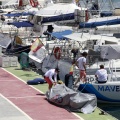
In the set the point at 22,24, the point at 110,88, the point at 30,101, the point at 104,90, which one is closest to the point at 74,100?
the point at 30,101

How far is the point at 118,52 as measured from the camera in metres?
21.5

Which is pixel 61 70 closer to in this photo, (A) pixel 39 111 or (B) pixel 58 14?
Result: (A) pixel 39 111

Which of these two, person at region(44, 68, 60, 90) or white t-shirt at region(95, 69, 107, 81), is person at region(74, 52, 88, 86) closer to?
white t-shirt at region(95, 69, 107, 81)

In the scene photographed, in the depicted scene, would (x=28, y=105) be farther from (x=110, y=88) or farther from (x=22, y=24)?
(x=22, y=24)

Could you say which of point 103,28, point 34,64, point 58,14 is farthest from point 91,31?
point 58,14

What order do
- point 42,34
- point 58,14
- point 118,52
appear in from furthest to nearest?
1. point 58,14
2. point 42,34
3. point 118,52

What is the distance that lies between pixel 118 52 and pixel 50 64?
3680 mm

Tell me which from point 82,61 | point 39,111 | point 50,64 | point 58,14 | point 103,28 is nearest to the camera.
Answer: point 39,111

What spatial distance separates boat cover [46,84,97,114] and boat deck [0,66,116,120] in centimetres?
22

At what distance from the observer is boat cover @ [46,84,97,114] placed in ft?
56.5

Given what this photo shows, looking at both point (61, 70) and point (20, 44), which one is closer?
point (61, 70)

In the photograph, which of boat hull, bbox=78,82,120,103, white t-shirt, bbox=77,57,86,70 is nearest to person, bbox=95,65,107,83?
boat hull, bbox=78,82,120,103

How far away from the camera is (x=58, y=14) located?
34969 mm

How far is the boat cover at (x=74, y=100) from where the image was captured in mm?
17219
